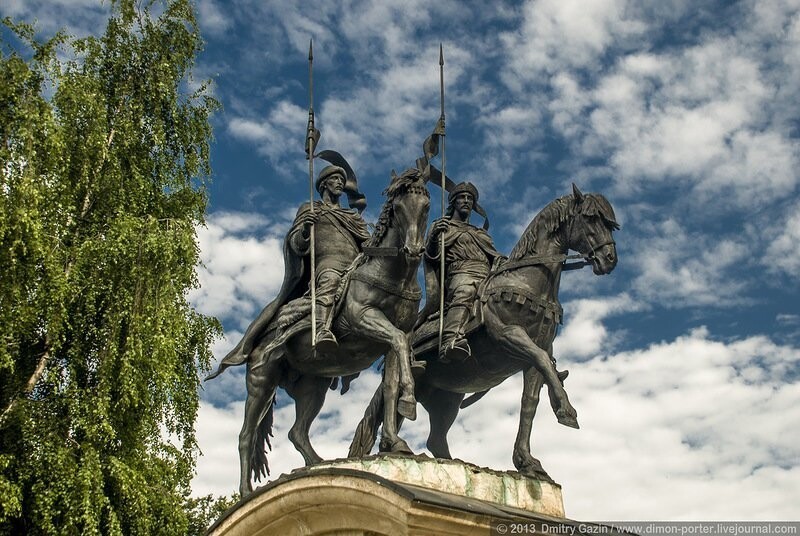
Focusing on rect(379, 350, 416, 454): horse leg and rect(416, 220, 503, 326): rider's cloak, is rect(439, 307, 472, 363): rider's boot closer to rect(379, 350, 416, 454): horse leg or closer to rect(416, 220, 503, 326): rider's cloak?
rect(416, 220, 503, 326): rider's cloak

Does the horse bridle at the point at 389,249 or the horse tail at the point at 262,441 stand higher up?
the horse bridle at the point at 389,249

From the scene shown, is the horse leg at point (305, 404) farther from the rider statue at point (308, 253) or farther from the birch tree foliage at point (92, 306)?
the birch tree foliage at point (92, 306)

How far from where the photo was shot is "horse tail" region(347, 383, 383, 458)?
10.2 meters

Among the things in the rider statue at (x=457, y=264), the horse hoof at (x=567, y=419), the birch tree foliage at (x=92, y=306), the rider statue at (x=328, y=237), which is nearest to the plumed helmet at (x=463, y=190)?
the rider statue at (x=457, y=264)

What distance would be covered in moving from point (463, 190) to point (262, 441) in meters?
3.38

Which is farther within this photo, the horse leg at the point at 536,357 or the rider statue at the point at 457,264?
the rider statue at the point at 457,264

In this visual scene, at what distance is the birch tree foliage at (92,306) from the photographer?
1412 cm

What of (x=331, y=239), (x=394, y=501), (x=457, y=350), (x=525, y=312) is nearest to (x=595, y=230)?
(x=525, y=312)

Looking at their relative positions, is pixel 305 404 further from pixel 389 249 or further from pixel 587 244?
pixel 587 244

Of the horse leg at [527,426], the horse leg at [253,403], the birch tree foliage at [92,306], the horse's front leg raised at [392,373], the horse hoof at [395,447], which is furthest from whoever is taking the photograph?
the birch tree foliage at [92,306]

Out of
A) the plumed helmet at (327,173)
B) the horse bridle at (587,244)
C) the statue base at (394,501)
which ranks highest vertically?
the plumed helmet at (327,173)

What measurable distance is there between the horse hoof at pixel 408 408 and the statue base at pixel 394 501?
26.4 inches

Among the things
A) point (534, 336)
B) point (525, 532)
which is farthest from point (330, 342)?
point (525, 532)

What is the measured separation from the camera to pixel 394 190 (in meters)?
9.30
